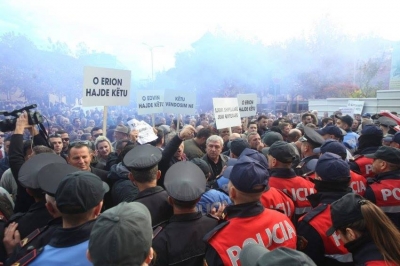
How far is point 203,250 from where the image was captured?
238 cm

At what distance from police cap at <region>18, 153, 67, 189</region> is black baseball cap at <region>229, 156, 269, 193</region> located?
1439mm

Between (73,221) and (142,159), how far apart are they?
998 millimetres

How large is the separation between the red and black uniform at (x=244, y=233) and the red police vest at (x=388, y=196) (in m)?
1.49

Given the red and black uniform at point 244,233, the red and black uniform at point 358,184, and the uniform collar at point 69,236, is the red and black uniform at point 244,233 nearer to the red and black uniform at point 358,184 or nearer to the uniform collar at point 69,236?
the uniform collar at point 69,236

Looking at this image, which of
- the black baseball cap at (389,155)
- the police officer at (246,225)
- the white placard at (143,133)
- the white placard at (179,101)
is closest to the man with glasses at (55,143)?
the white placard at (143,133)

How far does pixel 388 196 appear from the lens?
11.2 ft

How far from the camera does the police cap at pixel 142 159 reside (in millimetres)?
2938

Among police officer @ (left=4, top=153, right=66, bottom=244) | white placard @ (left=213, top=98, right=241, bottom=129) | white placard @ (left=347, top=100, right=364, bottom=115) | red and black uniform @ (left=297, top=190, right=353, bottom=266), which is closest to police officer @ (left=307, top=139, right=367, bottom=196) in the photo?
red and black uniform @ (left=297, top=190, right=353, bottom=266)

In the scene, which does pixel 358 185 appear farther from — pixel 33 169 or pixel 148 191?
pixel 33 169

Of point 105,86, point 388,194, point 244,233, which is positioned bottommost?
point 388,194

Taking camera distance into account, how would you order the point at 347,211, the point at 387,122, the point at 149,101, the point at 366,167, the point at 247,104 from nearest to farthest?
the point at 347,211, the point at 366,167, the point at 387,122, the point at 149,101, the point at 247,104

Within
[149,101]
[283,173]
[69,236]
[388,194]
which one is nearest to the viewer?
[69,236]

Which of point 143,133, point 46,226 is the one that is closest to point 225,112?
point 143,133

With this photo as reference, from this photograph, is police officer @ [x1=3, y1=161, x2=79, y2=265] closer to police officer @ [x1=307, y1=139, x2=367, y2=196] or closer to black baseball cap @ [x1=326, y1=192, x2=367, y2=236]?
black baseball cap @ [x1=326, y1=192, x2=367, y2=236]
